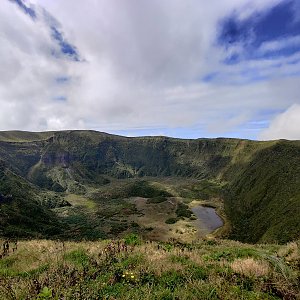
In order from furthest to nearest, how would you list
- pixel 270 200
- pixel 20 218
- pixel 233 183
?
pixel 233 183
pixel 270 200
pixel 20 218

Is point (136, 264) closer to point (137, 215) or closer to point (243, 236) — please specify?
point (243, 236)

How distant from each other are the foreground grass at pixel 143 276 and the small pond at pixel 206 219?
59.2m

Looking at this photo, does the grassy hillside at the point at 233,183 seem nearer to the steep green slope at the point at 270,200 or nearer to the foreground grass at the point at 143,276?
the steep green slope at the point at 270,200

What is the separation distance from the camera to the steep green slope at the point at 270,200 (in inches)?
1972

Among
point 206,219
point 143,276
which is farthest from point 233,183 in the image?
point 143,276

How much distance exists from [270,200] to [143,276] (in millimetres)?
68632

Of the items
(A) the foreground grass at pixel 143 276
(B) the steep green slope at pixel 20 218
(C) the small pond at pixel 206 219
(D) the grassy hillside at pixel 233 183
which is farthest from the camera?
(C) the small pond at pixel 206 219

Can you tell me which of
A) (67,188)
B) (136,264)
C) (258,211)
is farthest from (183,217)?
(67,188)

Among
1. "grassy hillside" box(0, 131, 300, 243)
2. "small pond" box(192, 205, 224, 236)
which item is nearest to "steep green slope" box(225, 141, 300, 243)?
"grassy hillside" box(0, 131, 300, 243)

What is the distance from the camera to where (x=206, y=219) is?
8206 cm

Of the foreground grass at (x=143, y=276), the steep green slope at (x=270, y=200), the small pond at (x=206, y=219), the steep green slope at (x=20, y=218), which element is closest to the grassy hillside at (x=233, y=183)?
the steep green slope at (x=270, y=200)

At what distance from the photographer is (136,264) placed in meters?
8.79

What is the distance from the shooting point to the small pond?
70537 millimetres

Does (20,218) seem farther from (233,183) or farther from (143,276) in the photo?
(233,183)
